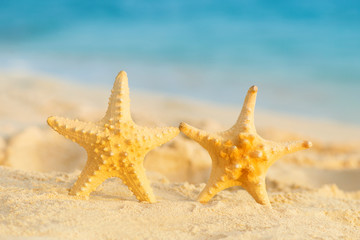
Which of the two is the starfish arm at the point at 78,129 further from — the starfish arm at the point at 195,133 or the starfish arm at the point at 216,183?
the starfish arm at the point at 216,183

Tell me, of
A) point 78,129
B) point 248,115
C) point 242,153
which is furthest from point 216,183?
point 78,129

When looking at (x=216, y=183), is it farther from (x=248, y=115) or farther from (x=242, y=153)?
(x=248, y=115)

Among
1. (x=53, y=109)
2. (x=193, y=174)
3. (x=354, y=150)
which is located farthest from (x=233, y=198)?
(x=53, y=109)

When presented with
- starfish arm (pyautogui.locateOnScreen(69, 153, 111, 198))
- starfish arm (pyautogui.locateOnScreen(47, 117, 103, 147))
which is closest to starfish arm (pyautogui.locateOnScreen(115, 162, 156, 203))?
starfish arm (pyautogui.locateOnScreen(69, 153, 111, 198))

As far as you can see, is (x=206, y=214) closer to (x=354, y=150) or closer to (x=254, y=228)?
(x=254, y=228)

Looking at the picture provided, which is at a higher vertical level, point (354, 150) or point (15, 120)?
point (354, 150)

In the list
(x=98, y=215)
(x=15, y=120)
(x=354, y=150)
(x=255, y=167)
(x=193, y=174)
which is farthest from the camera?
(x=354, y=150)

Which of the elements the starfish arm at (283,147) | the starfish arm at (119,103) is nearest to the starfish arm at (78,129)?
the starfish arm at (119,103)
